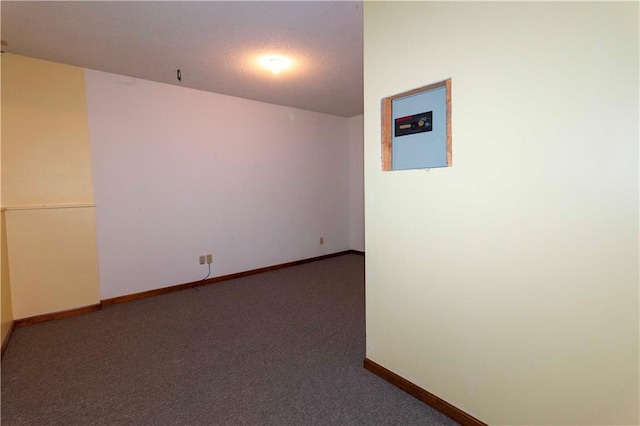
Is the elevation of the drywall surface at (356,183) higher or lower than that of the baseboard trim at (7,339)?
higher

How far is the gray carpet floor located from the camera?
1.76 metres

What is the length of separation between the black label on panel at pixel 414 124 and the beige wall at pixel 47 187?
10.4ft

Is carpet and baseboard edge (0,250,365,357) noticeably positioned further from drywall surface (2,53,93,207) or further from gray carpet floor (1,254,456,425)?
drywall surface (2,53,93,207)

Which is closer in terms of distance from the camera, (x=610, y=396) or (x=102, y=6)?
(x=610, y=396)

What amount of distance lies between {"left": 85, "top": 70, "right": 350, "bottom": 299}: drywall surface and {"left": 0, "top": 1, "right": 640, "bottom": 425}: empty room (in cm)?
3

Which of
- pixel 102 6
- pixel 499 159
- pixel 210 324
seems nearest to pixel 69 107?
pixel 102 6

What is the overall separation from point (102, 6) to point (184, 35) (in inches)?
21.5

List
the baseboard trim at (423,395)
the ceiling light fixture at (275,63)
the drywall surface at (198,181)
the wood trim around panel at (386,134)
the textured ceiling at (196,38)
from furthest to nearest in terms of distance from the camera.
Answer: the drywall surface at (198,181)
the ceiling light fixture at (275,63)
the textured ceiling at (196,38)
the wood trim around panel at (386,134)
the baseboard trim at (423,395)

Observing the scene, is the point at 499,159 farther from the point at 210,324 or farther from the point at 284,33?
the point at 210,324

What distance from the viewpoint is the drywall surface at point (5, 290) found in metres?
2.59

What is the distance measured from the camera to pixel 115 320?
307 centimetres

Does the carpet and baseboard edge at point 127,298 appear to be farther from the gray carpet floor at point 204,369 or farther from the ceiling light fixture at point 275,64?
the ceiling light fixture at point 275,64

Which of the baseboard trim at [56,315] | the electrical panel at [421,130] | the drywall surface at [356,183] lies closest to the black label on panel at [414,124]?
the electrical panel at [421,130]

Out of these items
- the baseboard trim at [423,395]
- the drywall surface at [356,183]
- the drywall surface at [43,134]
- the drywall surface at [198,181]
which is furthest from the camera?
the drywall surface at [356,183]
